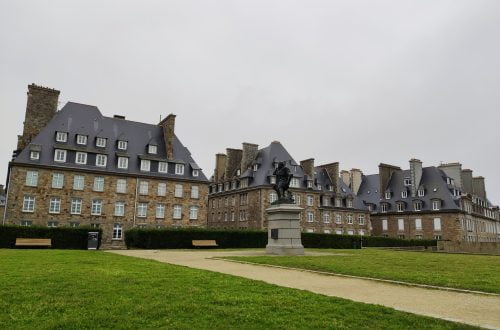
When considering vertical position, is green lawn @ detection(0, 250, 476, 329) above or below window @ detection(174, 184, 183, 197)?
below

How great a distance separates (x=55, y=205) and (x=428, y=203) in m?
51.5

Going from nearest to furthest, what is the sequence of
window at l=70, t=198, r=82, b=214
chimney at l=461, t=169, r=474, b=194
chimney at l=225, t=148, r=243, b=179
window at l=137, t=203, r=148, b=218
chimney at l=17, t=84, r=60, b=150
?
1. window at l=70, t=198, r=82, b=214
2. chimney at l=17, t=84, r=60, b=150
3. window at l=137, t=203, r=148, b=218
4. chimney at l=225, t=148, r=243, b=179
5. chimney at l=461, t=169, r=474, b=194

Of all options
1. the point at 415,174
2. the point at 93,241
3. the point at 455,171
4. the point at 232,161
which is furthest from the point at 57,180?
the point at 455,171

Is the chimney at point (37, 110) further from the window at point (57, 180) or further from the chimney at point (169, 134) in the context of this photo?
the chimney at point (169, 134)

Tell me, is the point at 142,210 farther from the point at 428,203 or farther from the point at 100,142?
the point at 428,203

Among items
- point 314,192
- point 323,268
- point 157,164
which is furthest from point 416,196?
point 323,268

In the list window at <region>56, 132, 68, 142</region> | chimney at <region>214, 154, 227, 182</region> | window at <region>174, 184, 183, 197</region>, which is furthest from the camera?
chimney at <region>214, 154, 227, 182</region>

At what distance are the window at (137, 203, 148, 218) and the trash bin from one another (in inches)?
437

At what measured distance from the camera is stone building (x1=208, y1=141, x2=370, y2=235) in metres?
53.8

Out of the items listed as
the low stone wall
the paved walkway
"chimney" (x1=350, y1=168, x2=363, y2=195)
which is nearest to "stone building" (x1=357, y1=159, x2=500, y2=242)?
"chimney" (x1=350, y1=168, x2=363, y2=195)

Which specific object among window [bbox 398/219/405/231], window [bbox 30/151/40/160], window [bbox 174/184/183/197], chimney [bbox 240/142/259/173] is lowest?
window [bbox 398/219/405/231]

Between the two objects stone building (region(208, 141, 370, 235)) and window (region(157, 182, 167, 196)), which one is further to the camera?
stone building (region(208, 141, 370, 235))

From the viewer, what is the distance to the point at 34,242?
27672mm

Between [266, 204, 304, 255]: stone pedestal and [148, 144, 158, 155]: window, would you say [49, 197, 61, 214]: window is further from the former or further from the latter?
[266, 204, 304, 255]: stone pedestal
